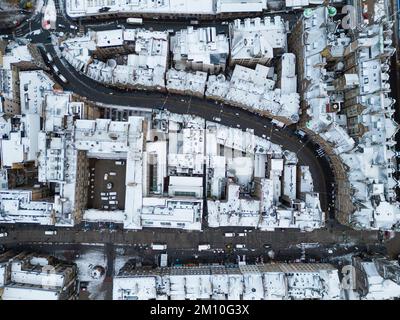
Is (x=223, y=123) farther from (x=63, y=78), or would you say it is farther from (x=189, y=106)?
(x=63, y=78)

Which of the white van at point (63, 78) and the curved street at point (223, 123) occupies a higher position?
the white van at point (63, 78)

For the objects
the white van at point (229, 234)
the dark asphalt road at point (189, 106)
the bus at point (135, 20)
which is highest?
the bus at point (135, 20)

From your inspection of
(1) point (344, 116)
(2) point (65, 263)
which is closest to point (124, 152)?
(2) point (65, 263)

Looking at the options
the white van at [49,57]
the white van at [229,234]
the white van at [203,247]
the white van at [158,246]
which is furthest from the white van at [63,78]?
the white van at [229,234]

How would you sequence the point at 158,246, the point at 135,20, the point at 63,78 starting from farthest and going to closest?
the point at 135,20 → the point at 63,78 → the point at 158,246

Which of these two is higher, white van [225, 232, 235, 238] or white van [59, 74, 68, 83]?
white van [59, 74, 68, 83]

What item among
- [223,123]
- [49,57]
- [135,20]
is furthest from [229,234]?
[49,57]

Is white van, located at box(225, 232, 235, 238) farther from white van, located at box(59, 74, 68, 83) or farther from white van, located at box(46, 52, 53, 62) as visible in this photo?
white van, located at box(46, 52, 53, 62)

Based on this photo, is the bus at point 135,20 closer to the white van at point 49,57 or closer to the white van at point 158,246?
the white van at point 49,57

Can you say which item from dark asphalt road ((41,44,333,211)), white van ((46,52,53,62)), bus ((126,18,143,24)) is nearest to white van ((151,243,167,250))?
dark asphalt road ((41,44,333,211))

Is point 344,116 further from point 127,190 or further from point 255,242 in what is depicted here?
point 127,190
